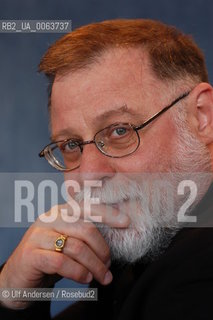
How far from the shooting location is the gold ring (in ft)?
2.80

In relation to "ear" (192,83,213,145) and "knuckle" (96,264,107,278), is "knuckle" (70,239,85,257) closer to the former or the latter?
"knuckle" (96,264,107,278)

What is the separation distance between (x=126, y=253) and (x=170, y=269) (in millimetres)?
216

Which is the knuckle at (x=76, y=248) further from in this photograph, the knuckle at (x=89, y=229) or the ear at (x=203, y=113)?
the ear at (x=203, y=113)

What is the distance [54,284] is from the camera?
98cm

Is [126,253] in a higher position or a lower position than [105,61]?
lower

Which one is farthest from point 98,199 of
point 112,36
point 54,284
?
point 112,36

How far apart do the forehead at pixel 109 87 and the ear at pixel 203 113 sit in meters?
0.08

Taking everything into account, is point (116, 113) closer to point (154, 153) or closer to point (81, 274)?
point (154, 153)

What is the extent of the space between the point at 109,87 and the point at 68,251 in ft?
0.96

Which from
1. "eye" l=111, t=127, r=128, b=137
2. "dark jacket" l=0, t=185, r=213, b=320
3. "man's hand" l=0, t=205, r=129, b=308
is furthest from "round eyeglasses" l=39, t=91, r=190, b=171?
"dark jacket" l=0, t=185, r=213, b=320

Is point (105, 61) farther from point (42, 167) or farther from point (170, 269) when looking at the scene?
point (170, 269)

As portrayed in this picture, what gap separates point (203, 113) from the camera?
0.99 m

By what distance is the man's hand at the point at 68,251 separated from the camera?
2.79 ft

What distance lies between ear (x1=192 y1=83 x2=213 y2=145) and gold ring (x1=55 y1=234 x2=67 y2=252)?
31cm
